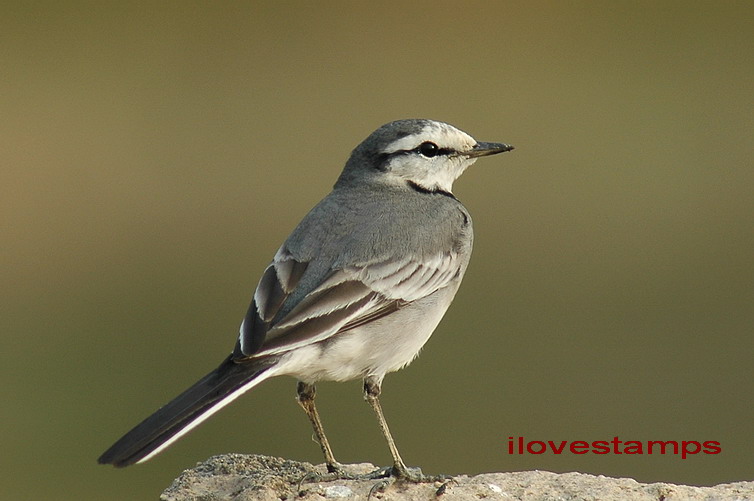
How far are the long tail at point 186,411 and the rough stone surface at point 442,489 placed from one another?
65 centimetres

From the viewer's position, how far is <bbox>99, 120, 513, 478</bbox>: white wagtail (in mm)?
6414

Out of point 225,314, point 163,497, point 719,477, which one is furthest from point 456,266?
point 225,314

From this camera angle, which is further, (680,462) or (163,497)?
(680,462)

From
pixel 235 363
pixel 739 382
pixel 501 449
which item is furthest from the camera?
pixel 739 382

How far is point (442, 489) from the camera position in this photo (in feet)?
22.1

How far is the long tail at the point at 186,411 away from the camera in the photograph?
5949mm

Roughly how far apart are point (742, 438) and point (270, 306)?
25.5ft

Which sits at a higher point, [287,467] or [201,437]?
[287,467]

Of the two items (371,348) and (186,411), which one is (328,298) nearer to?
(371,348)

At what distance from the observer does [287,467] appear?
289 inches

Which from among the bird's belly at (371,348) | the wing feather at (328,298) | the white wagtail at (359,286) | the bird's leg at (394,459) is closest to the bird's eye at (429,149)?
the white wagtail at (359,286)

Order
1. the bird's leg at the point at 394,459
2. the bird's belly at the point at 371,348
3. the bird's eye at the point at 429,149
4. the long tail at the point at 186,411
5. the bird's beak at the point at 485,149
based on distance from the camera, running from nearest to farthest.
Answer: the long tail at the point at 186,411, the bird's belly at the point at 371,348, the bird's leg at the point at 394,459, the bird's eye at the point at 429,149, the bird's beak at the point at 485,149

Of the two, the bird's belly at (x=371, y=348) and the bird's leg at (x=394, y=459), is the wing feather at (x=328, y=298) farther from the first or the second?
the bird's leg at (x=394, y=459)

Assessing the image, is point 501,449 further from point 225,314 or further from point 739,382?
point 225,314
